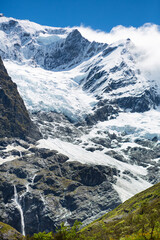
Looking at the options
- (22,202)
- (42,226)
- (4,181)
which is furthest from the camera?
(4,181)

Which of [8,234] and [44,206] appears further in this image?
[44,206]

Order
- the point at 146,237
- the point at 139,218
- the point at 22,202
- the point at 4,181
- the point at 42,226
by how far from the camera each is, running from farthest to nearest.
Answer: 1. the point at 4,181
2. the point at 22,202
3. the point at 42,226
4. the point at 139,218
5. the point at 146,237

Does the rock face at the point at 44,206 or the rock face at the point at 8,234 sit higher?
the rock face at the point at 8,234

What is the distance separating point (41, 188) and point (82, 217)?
37.1 metres

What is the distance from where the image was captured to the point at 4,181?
19738cm

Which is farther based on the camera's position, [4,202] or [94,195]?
[94,195]

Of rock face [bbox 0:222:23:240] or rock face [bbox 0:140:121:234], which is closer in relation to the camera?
rock face [bbox 0:222:23:240]

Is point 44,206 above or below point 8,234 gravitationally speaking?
below

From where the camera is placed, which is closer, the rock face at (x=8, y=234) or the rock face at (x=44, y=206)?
the rock face at (x=8, y=234)

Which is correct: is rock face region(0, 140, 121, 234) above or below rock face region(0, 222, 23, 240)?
below

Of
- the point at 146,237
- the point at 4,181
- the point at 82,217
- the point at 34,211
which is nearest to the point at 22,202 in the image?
the point at 34,211

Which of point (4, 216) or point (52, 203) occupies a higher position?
point (52, 203)

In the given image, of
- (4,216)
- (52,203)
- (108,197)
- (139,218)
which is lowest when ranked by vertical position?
(4,216)

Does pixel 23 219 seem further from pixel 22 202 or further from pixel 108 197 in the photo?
pixel 108 197
